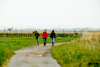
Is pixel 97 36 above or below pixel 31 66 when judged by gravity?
above

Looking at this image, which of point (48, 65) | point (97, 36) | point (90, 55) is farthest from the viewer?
point (97, 36)

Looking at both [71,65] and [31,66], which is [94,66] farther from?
[31,66]

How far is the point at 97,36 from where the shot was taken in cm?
1850

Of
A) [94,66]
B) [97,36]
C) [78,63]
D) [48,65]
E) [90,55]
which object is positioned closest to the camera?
[94,66]

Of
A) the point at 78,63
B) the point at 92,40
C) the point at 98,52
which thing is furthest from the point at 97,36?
the point at 78,63

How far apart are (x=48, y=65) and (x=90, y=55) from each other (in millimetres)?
2817

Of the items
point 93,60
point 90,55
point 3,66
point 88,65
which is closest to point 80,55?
point 90,55

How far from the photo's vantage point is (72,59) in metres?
12.9

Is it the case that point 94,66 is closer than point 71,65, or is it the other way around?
point 94,66

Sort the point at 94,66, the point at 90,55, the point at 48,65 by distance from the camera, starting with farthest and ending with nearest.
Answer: the point at 90,55 → the point at 48,65 → the point at 94,66

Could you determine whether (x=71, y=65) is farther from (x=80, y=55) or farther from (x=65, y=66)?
(x=80, y=55)

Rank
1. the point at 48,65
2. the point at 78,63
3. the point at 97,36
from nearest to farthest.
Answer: the point at 78,63
the point at 48,65
the point at 97,36

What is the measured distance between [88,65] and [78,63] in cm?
77

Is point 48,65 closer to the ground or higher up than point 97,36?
closer to the ground
